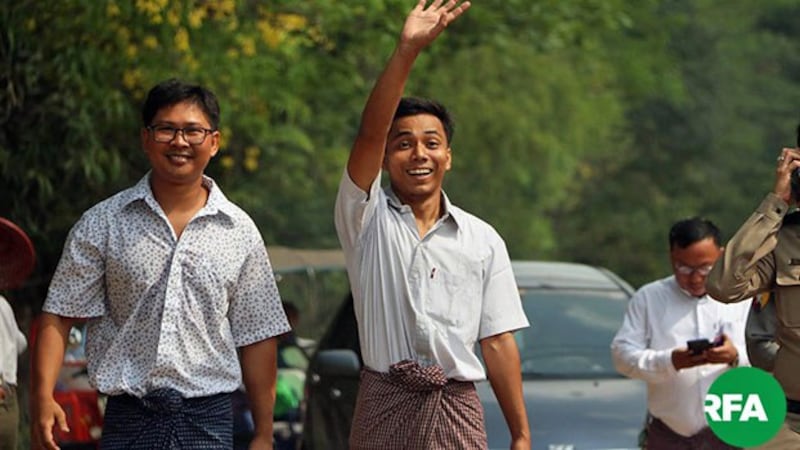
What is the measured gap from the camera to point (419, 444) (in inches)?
242

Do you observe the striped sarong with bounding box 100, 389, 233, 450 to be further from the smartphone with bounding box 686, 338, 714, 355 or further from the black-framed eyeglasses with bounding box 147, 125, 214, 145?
the smartphone with bounding box 686, 338, 714, 355

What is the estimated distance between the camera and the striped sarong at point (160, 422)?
19.7 ft

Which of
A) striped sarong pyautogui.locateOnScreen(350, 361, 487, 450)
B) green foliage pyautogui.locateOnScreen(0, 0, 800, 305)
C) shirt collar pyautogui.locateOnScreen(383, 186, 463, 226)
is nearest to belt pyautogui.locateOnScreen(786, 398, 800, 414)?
striped sarong pyautogui.locateOnScreen(350, 361, 487, 450)

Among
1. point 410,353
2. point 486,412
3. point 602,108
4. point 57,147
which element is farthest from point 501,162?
point 410,353

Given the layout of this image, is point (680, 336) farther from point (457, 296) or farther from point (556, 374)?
point (457, 296)

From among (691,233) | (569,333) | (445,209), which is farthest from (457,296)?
(569,333)

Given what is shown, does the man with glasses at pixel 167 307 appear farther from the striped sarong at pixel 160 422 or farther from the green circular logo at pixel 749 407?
the green circular logo at pixel 749 407

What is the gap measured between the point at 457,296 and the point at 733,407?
1.51 metres

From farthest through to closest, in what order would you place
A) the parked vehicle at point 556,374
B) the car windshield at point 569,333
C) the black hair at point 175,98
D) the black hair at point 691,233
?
the car windshield at point 569,333 → the parked vehicle at point 556,374 → the black hair at point 691,233 → the black hair at point 175,98

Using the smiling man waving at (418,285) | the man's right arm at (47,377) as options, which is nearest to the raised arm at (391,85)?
the smiling man waving at (418,285)

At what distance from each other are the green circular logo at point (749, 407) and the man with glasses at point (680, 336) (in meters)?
0.62

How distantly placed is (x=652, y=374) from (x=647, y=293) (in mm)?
468

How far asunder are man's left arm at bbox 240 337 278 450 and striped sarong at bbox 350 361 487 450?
0.33 metres

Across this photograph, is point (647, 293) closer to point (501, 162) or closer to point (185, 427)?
point (185, 427)
